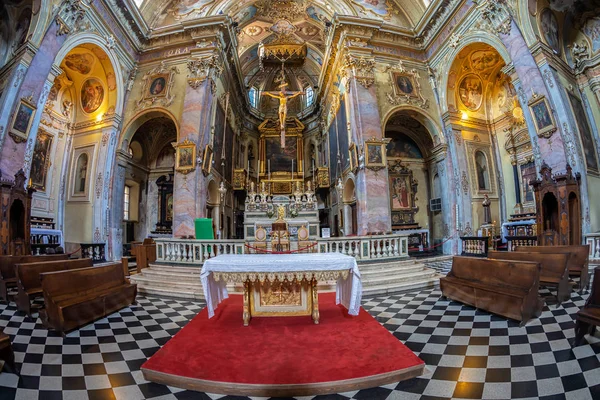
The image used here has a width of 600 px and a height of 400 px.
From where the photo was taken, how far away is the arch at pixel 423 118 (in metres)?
12.9

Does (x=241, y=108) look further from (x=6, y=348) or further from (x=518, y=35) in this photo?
(x=6, y=348)

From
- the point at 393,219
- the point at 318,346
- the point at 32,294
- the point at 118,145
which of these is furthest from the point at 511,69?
the point at 118,145

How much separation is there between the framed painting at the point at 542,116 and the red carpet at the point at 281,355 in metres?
9.20

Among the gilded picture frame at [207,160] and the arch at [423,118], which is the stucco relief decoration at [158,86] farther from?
the arch at [423,118]

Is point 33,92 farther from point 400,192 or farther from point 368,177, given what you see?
point 400,192

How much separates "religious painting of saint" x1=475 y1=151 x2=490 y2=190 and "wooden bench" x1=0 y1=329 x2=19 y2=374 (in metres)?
15.2

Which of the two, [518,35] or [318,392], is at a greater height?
[518,35]

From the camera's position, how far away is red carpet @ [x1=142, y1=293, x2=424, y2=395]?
8.11ft

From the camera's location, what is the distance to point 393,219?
14.7 meters

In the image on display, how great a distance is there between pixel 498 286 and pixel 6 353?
611 centimetres

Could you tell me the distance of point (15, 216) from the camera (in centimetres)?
791

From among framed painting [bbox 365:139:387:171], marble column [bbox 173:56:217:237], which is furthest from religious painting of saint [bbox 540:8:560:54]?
marble column [bbox 173:56:217:237]

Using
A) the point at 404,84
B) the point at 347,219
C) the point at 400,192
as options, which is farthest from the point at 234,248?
the point at 404,84

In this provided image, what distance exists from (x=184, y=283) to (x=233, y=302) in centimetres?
191
